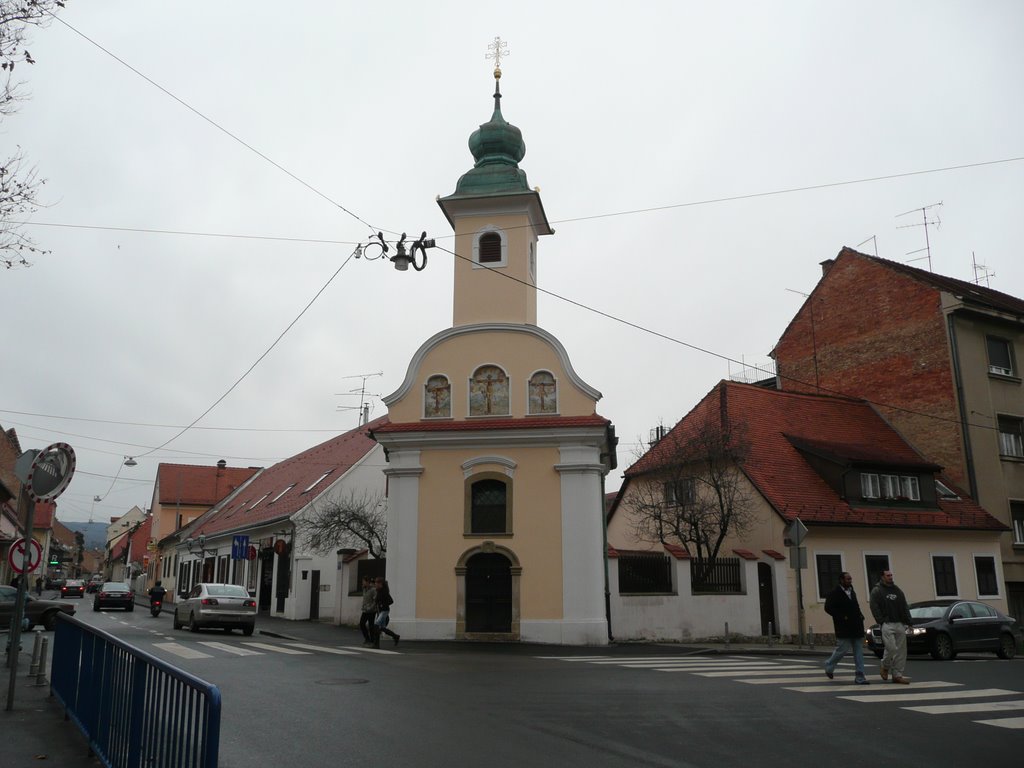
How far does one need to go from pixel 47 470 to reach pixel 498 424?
595 inches

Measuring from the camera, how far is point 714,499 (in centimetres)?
2830

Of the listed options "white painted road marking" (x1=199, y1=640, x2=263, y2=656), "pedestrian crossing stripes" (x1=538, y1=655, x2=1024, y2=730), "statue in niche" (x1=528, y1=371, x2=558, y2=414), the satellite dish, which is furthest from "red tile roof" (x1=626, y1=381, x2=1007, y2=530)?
the satellite dish

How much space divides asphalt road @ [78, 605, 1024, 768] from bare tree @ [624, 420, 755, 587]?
10.8 metres

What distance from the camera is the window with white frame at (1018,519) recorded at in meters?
31.2

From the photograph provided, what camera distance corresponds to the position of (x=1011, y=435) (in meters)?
32.6

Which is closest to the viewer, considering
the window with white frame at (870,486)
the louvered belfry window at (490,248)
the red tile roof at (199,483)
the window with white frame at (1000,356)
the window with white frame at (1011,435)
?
the louvered belfry window at (490,248)

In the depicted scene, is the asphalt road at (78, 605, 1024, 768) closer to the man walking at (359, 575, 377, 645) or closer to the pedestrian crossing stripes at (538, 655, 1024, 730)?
the pedestrian crossing stripes at (538, 655, 1024, 730)

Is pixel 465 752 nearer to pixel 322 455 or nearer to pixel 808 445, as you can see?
pixel 808 445

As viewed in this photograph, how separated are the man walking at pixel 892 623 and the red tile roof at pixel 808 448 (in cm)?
1223

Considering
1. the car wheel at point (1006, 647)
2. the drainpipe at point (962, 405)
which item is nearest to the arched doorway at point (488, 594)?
the car wheel at point (1006, 647)

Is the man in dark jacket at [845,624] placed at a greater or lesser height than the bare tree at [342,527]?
lesser

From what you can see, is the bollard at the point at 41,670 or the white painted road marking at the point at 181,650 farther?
the white painted road marking at the point at 181,650

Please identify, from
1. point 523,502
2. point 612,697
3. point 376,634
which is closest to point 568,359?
point 523,502

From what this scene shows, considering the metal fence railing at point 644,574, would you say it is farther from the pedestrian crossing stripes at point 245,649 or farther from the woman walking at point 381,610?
the pedestrian crossing stripes at point 245,649
